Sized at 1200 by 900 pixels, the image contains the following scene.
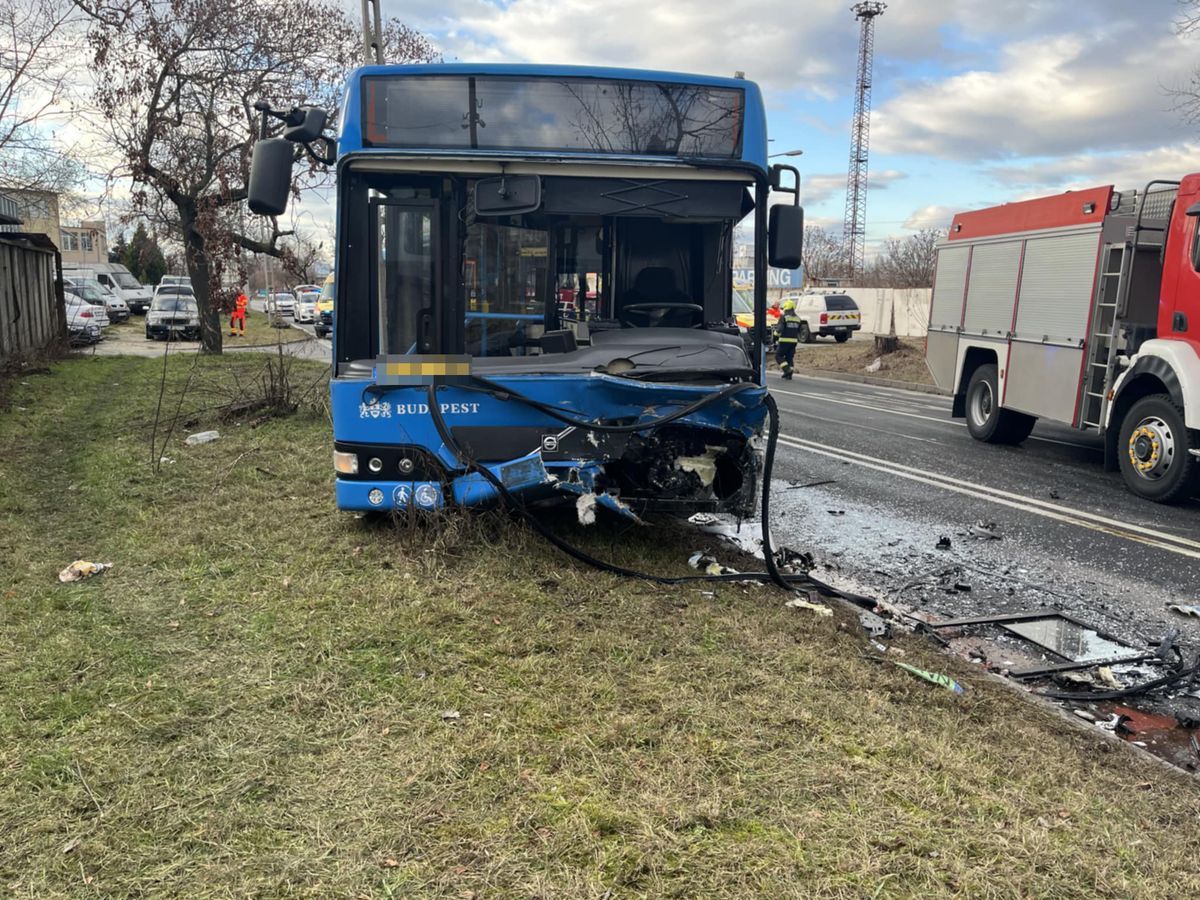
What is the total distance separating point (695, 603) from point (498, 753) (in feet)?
6.34

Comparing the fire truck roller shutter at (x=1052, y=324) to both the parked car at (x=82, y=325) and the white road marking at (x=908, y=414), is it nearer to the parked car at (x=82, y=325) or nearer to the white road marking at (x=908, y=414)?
the white road marking at (x=908, y=414)

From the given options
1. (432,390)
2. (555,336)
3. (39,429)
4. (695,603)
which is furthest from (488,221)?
(39,429)

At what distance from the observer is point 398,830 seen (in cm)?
266

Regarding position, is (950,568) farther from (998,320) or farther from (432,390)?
(998,320)

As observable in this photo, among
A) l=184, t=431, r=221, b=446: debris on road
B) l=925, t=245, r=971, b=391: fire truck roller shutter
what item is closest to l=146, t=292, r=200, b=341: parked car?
l=184, t=431, r=221, b=446: debris on road

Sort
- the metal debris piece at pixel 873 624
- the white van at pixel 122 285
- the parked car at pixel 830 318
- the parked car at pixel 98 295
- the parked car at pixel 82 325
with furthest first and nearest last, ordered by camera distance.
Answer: the white van at pixel 122 285 < the parked car at pixel 830 318 < the parked car at pixel 98 295 < the parked car at pixel 82 325 < the metal debris piece at pixel 873 624

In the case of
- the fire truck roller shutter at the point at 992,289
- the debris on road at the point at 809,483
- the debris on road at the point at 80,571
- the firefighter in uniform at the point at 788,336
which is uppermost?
the fire truck roller shutter at the point at 992,289

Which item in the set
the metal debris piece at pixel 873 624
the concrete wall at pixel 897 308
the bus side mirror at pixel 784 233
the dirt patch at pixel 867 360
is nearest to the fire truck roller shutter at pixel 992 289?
the bus side mirror at pixel 784 233

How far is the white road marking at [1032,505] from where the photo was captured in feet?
22.4

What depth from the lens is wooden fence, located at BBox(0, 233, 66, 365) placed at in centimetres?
→ 1628

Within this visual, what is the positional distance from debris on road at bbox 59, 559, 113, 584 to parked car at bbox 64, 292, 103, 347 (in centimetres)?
1937

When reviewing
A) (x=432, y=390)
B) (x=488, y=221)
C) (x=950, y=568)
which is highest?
(x=488, y=221)

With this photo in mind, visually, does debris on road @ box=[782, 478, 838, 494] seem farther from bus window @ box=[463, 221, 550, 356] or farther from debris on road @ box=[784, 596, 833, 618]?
bus window @ box=[463, 221, 550, 356]

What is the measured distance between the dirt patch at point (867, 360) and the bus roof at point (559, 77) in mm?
16553
